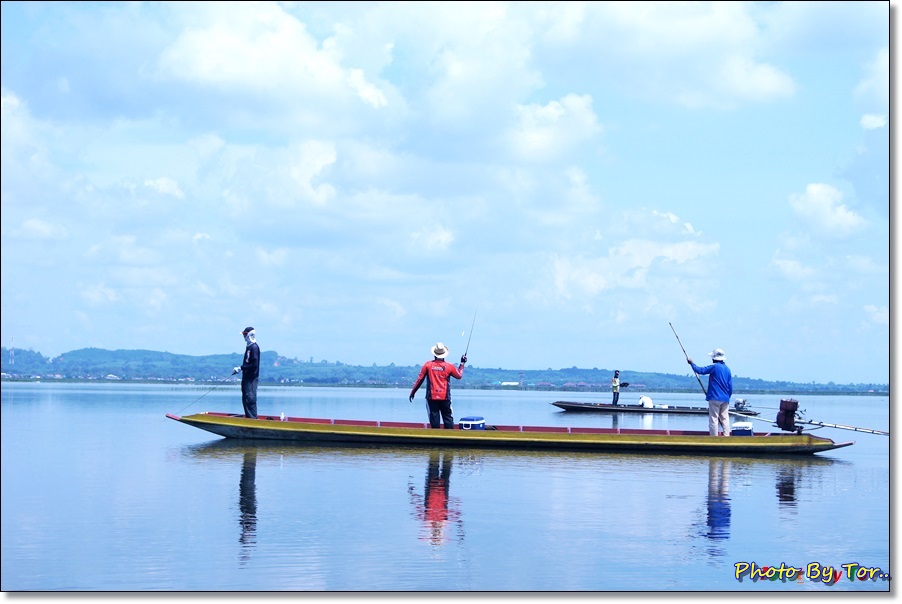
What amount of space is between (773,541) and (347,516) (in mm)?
5601

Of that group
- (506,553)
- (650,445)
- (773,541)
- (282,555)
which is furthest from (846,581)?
(650,445)

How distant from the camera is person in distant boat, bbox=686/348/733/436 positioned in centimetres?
A: 2359

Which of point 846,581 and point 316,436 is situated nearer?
point 846,581

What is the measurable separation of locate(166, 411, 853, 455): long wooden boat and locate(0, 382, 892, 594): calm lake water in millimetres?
628

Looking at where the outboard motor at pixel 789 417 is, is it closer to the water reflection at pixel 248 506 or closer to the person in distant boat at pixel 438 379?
the person in distant boat at pixel 438 379

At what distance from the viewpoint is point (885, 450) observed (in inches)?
1112

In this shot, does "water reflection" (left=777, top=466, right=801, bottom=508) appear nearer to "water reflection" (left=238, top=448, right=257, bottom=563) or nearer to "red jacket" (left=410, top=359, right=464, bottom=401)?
"red jacket" (left=410, top=359, right=464, bottom=401)

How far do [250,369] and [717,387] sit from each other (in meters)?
11.1

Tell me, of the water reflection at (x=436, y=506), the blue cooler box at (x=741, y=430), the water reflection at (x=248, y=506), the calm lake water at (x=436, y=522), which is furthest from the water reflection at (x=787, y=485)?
the water reflection at (x=248, y=506)

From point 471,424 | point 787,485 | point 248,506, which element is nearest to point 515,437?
point 471,424

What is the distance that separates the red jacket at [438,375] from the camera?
2356 cm

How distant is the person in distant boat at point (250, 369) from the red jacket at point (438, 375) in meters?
4.05

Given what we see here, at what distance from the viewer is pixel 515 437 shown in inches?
947

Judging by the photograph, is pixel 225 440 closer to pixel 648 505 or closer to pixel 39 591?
pixel 648 505
